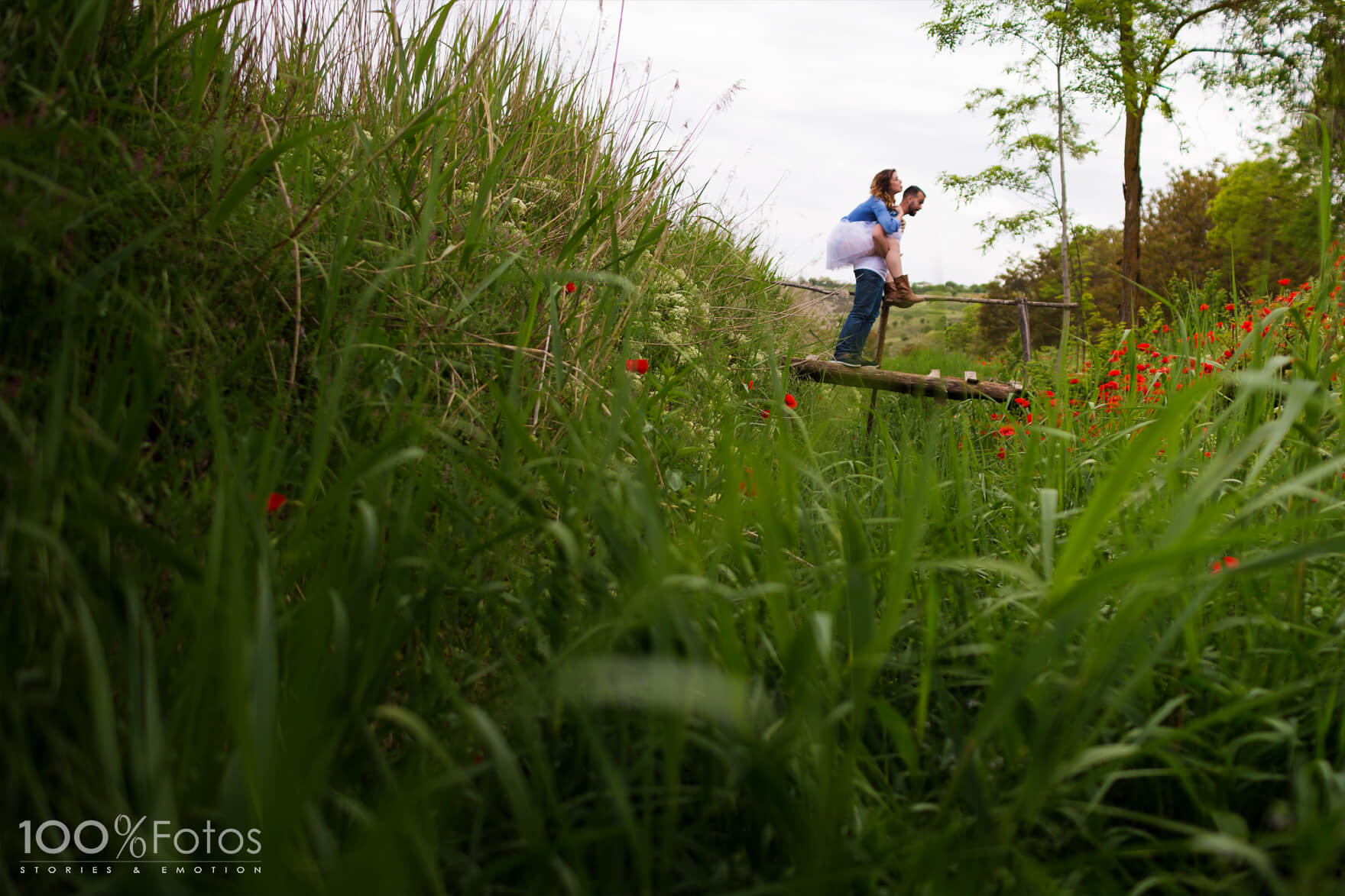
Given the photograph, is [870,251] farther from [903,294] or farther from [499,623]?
[499,623]

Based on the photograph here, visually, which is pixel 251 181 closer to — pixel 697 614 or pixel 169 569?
pixel 169 569

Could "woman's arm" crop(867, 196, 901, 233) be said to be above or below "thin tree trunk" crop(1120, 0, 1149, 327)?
below

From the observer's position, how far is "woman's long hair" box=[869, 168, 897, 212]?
6888 millimetres

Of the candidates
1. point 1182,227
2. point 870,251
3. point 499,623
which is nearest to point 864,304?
point 870,251

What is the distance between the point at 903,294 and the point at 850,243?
756mm

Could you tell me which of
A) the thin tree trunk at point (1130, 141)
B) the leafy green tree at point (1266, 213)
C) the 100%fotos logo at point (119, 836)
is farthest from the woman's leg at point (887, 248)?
the leafy green tree at point (1266, 213)

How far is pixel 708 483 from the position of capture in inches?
73.0

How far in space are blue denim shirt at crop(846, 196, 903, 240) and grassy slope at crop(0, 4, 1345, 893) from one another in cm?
541

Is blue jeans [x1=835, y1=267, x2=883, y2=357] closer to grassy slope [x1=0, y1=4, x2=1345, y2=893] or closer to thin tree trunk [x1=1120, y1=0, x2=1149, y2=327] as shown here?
grassy slope [x1=0, y1=4, x2=1345, y2=893]

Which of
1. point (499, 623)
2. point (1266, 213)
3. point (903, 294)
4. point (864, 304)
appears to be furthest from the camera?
point (1266, 213)

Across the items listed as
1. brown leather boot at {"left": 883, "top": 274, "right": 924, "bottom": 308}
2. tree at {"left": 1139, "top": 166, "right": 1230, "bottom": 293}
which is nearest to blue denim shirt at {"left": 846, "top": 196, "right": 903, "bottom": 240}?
brown leather boot at {"left": 883, "top": 274, "right": 924, "bottom": 308}

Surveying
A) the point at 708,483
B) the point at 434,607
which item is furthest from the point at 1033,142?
the point at 434,607

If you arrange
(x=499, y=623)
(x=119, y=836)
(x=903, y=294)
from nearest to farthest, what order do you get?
1. (x=119, y=836)
2. (x=499, y=623)
3. (x=903, y=294)

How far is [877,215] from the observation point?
6711 mm
